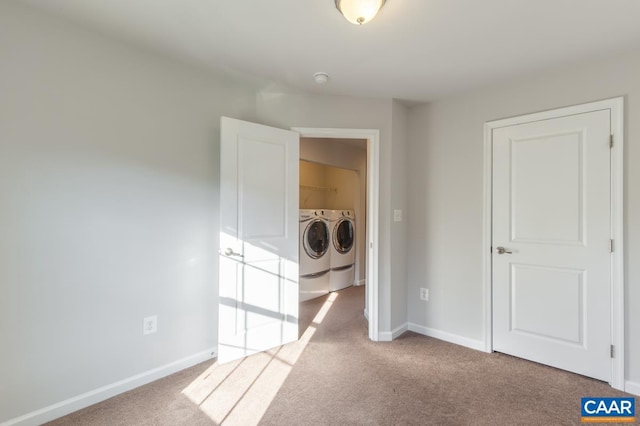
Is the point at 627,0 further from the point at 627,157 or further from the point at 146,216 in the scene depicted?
the point at 146,216

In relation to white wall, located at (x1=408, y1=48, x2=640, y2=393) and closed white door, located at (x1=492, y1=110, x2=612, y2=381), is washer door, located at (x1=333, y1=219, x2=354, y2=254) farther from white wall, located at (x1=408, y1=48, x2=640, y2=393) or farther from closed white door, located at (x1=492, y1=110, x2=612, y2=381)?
closed white door, located at (x1=492, y1=110, x2=612, y2=381)

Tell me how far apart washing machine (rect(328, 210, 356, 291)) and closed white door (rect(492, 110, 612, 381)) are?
7.89 feet

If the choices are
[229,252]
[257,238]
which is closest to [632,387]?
[257,238]

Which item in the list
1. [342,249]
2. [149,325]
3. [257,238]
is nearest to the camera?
[149,325]

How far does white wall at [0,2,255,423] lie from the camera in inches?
63.3

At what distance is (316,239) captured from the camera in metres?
4.35

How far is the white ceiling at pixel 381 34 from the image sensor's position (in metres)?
1.62

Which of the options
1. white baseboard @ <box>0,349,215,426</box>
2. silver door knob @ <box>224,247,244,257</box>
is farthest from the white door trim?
white baseboard @ <box>0,349,215,426</box>

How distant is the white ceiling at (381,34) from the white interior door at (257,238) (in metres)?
0.57

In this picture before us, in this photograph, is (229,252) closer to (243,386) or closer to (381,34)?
(243,386)

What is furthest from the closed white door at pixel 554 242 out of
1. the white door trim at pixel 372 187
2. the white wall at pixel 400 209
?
the white door trim at pixel 372 187

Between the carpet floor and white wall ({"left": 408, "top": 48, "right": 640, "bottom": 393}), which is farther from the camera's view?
white wall ({"left": 408, "top": 48, "right": 640, "bottom": 393})

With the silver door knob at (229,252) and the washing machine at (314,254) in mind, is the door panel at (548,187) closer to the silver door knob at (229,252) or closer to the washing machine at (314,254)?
the silver door knob at (229,252)

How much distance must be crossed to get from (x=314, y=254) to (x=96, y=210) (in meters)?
2.80
